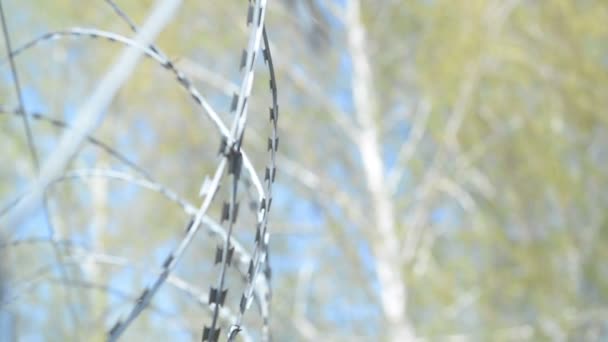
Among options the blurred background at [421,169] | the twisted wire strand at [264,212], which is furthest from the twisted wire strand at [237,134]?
the blurred background at [421,169]

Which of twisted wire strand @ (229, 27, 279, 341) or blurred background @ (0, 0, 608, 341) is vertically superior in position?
blurred background @ (0, 0, 608, 341)

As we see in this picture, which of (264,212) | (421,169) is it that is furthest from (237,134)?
(421,169)

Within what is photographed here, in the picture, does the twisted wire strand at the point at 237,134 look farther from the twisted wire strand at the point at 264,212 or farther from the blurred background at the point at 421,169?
the blurred background at the point at 421,169

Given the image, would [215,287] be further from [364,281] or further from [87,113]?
[364,281]

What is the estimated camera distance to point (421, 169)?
2570 millimetres

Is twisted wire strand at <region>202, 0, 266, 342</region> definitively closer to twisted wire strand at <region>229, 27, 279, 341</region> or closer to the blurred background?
twisted wire strand at <region>229, 27, 279, 341</region>

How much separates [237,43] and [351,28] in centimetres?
42

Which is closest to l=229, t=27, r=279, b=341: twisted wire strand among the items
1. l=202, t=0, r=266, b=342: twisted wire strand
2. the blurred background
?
l=202, t=0, r=266, b=342: twisted wire strand

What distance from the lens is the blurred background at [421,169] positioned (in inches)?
93.4

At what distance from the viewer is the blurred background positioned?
2373mm

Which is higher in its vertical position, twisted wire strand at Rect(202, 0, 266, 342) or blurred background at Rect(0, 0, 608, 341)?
blurred background at Rect(0, 0, 608, 341)

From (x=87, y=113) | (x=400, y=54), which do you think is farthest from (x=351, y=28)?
(x=87, y=113)

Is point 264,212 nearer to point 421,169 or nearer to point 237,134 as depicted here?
point 237,134

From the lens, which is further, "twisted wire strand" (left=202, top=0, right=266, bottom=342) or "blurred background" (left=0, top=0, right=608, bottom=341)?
"blurred background" (left=0, top=0, right=608, bottom=341)
